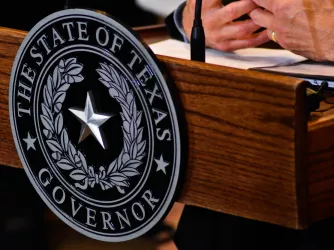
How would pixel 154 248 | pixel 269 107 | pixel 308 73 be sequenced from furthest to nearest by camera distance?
pixel 154 248, pixel 308 73, pixel 269 107

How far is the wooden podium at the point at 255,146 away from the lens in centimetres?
70

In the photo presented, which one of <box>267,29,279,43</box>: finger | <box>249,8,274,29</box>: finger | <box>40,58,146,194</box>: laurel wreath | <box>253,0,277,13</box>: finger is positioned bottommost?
<box>40,58,146,194</box>: laurel wreath

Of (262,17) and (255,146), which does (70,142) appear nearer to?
(255,146)

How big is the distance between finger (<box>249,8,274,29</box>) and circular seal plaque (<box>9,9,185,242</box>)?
0.43m

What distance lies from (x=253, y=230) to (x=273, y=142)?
500mm

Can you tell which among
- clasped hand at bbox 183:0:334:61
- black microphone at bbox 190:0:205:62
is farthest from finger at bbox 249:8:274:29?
black microphone at bbox 190:0:205:62

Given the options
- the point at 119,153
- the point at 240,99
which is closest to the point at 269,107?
the point at 240,99

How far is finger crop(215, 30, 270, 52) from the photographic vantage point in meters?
1.24

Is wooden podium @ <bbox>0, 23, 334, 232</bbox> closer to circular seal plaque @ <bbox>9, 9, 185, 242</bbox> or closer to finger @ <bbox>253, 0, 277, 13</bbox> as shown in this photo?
circular seal plaque @ <bbox>9, 9, 185, 242</bbox>

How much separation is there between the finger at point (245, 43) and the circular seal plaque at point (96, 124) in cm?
49

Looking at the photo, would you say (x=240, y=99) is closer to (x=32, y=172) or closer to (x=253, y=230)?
(x=32, y=172)

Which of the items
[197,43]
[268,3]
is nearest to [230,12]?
[268,3]

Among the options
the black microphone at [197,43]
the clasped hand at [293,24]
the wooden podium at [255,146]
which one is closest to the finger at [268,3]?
the clasped hand at [293,24]

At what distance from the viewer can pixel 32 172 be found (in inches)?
35.0
